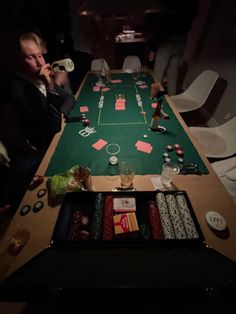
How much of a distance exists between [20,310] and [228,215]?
1490 millimetres

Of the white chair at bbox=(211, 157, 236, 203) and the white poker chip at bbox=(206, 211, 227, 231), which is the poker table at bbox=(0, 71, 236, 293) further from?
the white chair at bbox=(211, 157, 236, 203)

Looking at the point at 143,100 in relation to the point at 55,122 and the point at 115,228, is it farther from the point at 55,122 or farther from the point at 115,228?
the point at 115,228

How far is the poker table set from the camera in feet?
2.81

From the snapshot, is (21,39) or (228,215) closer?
(228,215)

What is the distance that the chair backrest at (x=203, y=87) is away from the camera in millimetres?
2979

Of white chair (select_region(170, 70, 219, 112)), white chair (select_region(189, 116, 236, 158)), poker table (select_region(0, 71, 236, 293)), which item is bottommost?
poker table (select_region(0, 71, 236, 293))

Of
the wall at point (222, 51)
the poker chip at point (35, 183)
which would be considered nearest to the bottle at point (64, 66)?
the poker chip at point (35, 183)

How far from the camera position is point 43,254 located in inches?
37.0

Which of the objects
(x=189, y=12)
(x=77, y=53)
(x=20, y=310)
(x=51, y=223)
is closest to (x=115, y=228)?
(x=51, y=223)

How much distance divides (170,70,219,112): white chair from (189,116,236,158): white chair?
2.15ft

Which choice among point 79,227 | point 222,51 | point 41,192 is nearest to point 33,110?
point 41,192

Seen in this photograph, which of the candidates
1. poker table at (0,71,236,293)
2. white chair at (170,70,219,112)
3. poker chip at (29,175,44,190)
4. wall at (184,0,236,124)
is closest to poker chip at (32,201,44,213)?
poker table at (0,71,236,293)

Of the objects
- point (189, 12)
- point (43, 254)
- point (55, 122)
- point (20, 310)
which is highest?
point (189, 12)

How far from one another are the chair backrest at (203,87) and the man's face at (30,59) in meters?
2.40
